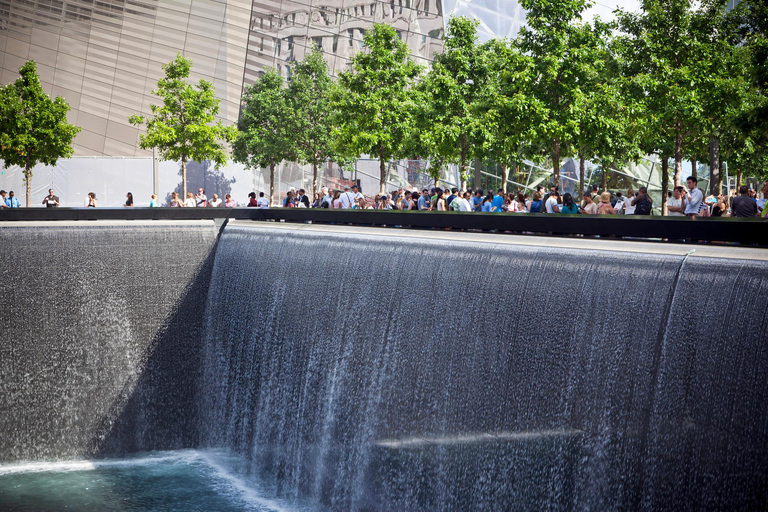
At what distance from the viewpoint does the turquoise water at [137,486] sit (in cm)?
939

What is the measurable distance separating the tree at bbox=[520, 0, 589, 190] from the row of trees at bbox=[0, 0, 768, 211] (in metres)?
0.03

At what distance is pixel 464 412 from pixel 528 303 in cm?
132

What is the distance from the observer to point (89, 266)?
1166 centimetres

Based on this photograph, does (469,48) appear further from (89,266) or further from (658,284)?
(658,284)

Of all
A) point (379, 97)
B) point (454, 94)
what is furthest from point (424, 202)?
point (379, 97)

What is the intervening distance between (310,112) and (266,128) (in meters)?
2.20

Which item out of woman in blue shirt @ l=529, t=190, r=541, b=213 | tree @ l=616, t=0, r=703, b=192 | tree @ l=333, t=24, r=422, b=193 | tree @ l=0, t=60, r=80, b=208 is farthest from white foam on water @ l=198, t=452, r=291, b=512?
tree @ l=0, t=60, r=80, b=208

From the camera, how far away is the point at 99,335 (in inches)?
460

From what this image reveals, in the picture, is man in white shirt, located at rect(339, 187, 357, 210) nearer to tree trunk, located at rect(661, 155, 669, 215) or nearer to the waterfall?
tree trunk, located at rect(661, 155, 669, 215)

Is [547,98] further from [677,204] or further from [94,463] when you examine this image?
[94,463]

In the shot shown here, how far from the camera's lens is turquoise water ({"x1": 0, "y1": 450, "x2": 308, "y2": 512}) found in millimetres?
9391

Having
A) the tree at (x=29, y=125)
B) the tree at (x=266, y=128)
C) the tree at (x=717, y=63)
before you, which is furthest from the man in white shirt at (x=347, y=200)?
the tree at (x=266, y=128)

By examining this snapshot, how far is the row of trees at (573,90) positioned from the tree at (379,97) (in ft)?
0.15

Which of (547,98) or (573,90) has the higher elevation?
(573,90)
